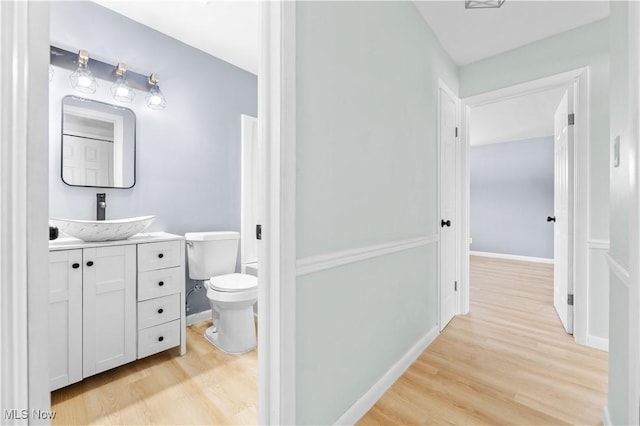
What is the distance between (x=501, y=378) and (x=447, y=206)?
133cm

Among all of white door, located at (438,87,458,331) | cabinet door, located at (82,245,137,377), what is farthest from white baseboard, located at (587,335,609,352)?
cabinet door, located at (82,245,137,377)

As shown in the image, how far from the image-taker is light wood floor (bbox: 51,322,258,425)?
1401 millimetres

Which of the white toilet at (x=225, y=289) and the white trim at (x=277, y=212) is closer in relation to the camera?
the white trim at (x=277, y=212)

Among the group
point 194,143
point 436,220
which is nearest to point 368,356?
point 436,220

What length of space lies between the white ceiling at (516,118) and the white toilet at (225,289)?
300 centimetres

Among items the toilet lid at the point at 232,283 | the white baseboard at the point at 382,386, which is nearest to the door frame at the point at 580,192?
the white baseboard at the point at 382,386

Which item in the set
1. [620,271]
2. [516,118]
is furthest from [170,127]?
[516,118]

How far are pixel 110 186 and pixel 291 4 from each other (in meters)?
1.82

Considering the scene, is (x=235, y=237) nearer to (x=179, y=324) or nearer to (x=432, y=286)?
(x=179, y=324)

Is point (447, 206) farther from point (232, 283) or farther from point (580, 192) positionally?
point (232, 283)

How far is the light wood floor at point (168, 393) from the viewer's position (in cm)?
140

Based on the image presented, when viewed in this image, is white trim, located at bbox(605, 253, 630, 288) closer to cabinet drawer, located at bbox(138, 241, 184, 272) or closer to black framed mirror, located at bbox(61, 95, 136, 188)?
cabinet drawer, located at bbox(138, 241, 184, 272)

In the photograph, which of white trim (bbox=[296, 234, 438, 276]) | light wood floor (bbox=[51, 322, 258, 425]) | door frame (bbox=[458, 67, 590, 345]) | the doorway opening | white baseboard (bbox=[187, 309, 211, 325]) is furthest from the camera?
the doorway opening

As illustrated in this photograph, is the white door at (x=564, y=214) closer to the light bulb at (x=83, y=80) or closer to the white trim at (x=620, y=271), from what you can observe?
the white trim at (x=620, y=271)
